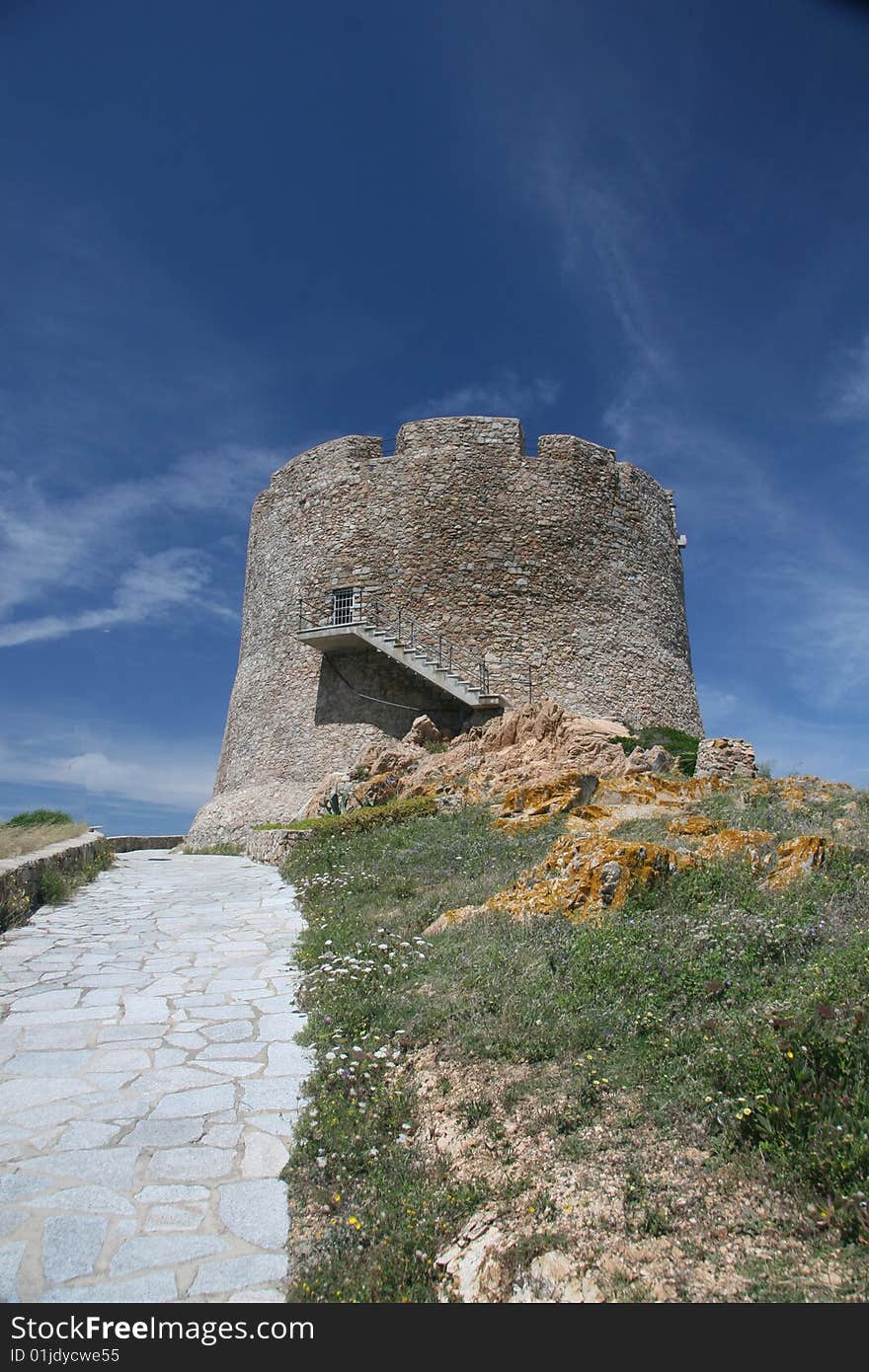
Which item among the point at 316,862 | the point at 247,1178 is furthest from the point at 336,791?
the point at 247,1178

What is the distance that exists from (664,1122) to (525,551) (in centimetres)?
1923

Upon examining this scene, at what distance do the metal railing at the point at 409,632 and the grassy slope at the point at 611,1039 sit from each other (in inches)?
536

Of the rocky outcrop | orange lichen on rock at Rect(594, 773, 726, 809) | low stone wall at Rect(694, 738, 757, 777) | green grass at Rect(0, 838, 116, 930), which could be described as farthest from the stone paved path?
the rocky outcrop

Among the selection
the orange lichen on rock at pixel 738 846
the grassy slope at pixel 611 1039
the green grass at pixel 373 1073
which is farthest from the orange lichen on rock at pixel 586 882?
the green grass at pixel 373 1073

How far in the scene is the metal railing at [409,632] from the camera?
20.5 m

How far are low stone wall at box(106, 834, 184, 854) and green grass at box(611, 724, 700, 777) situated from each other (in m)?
14.6

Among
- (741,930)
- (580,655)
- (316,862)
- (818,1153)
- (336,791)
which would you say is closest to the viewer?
(818,1153)

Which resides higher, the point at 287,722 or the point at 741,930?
the point at 287,722

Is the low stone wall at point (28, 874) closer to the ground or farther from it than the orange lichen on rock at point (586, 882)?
closer to the ground

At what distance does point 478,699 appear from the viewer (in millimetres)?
19641

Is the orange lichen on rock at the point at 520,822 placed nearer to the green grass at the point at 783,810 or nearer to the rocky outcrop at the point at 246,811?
the green grass at the point at 783,810

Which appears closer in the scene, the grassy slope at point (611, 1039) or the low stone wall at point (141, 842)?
the grassy slope at point (611, 1039)

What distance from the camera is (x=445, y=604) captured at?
836 inches

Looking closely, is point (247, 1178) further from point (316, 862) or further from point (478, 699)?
point (478, 699)
